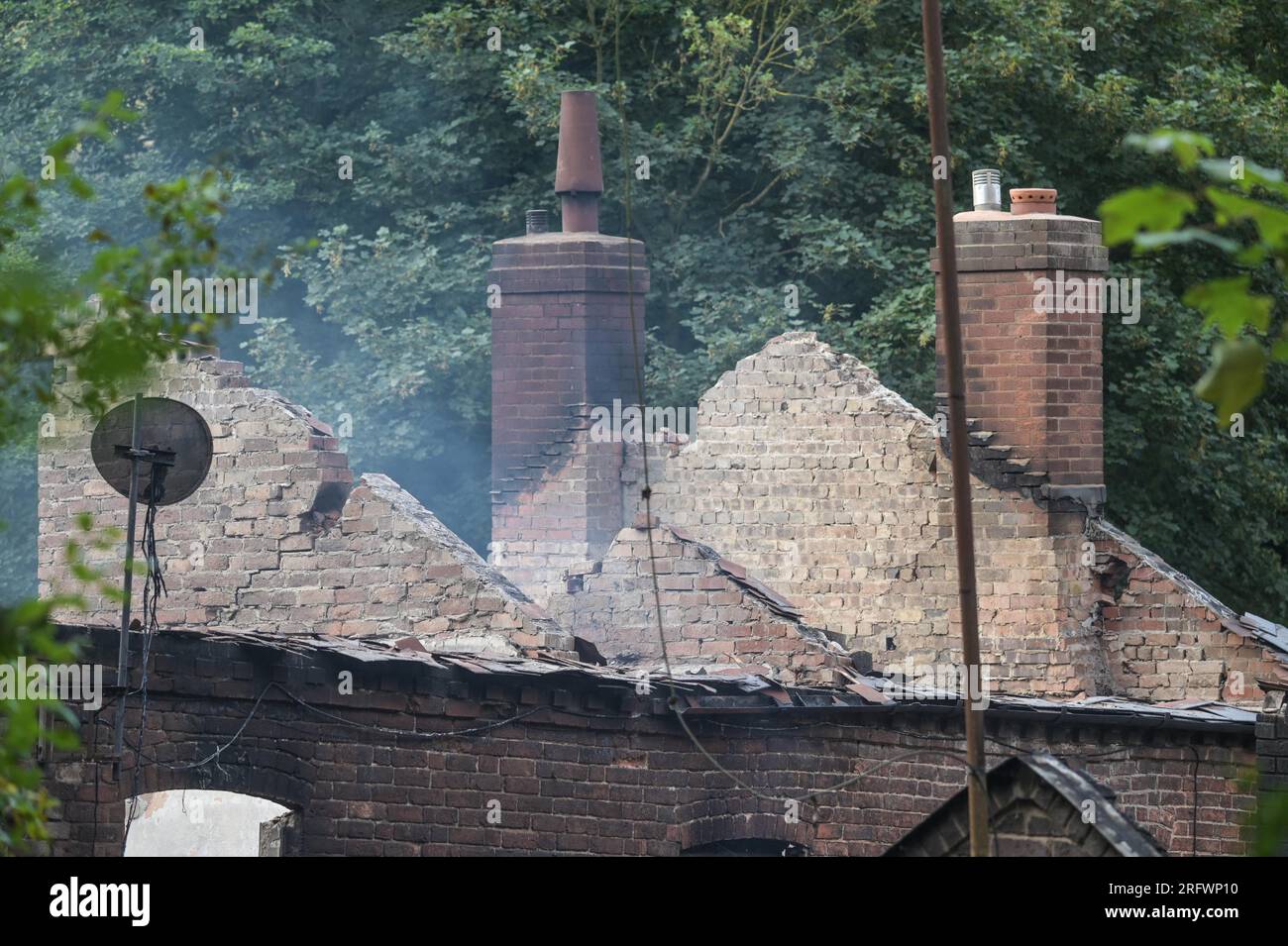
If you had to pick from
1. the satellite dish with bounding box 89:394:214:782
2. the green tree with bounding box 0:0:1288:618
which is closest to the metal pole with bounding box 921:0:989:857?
the satellite dish with bounding box 89:394:214:782

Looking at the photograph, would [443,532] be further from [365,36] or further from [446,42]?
[365,36]

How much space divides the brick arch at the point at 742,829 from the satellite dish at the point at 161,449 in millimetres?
3327

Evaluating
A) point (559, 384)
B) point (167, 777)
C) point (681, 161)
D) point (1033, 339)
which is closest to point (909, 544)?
point (1033, 339)

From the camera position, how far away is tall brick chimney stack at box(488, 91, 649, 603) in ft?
52.0

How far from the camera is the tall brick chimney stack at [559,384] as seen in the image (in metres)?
15.8

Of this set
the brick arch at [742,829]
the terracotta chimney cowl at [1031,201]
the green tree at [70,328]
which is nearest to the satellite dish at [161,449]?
the brick arch at [742,829]

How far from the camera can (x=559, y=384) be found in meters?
16.3

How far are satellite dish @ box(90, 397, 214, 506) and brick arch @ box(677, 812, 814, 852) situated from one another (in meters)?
3.33

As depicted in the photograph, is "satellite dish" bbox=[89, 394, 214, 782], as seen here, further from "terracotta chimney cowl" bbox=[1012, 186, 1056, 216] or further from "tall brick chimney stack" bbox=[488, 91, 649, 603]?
"terracotta chimney cowl" bbox=[1012, 186, 1056, 216]

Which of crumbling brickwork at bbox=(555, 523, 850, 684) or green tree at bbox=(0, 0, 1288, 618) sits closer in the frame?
crumbling brickwork at bbox=(555, 523, 850, 684)
